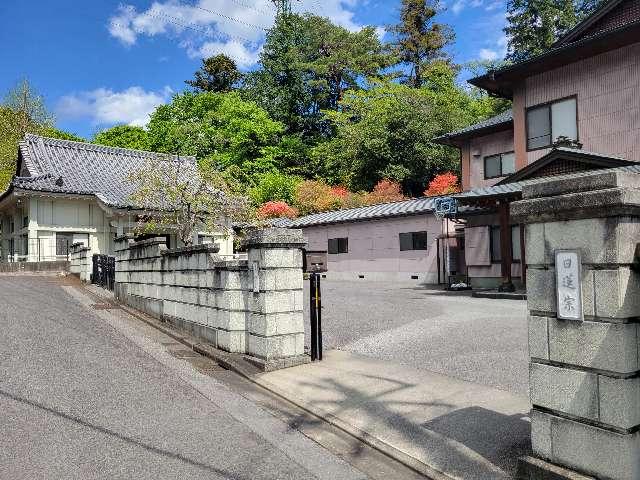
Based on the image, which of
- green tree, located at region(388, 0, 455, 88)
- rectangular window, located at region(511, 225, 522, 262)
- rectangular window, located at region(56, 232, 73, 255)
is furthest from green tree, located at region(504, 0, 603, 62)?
rectangular window, located at region(56, 232, 73, 255)

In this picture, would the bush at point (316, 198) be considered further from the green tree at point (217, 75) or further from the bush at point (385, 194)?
the green tree at point (217, 75)

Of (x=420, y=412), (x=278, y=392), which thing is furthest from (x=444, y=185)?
(x=420, y=412)

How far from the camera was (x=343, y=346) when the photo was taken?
911 centimetres

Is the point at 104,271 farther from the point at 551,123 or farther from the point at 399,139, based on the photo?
the point at 399,139

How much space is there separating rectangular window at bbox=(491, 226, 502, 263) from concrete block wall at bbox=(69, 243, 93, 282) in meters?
16.5

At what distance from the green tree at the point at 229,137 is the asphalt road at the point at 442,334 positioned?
26.1 meters

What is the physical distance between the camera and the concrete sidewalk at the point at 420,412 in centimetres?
433

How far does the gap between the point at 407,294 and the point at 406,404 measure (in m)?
12.5

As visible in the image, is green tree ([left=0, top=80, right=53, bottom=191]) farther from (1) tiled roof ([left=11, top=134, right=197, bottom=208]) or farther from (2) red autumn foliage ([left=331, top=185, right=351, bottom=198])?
(2) red autumn foliage ([left=331, top=185, right=351, bottom=198])

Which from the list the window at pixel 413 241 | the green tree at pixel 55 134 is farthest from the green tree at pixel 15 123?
the window at pixel 413 241

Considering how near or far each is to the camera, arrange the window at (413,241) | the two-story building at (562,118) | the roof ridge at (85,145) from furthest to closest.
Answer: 1. the roof ridge at (85,145)
2. the window at (413,241)
3. the two-story building at (562,118)

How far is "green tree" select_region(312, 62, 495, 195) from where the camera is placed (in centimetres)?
3462

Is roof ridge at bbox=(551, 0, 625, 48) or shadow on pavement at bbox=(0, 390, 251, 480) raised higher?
roof ridge at bbox=(551, 0, 625, 48)

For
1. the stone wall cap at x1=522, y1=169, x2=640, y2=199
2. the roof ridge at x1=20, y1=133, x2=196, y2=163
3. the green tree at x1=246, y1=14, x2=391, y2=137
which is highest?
the green tree at x1=246, y1=14, x2=391, y2=137
